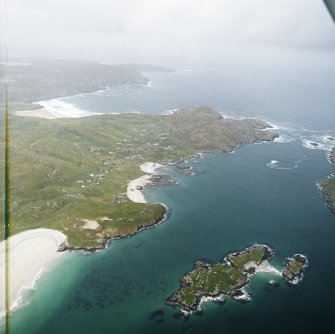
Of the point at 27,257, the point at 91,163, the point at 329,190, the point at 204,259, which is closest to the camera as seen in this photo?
the point at 27,257

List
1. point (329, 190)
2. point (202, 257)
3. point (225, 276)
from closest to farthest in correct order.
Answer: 1. point (225, 276)
2. point (202, 257)
3. point (329, 190)

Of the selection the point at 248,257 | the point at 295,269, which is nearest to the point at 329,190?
the point at 295,269

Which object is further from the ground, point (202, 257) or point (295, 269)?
point (295, 269)

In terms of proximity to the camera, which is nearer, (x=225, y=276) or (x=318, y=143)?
(x=225, y=276)

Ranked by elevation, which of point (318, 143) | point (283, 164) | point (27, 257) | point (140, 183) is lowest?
point (318, 143)

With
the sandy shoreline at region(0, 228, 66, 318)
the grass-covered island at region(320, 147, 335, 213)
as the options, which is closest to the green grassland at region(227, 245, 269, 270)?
the grass-covered island at region(320, 147, 335, 213)

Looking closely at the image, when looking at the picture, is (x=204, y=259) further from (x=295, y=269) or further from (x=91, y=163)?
(x=91, y=163)

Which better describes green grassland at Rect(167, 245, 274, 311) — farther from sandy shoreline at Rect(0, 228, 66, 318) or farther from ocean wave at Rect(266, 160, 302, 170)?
ocean wave at Rect(266, 160, 302, 170)
